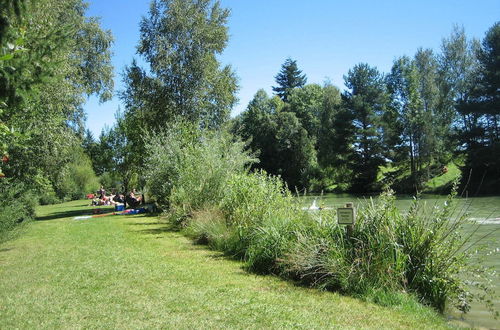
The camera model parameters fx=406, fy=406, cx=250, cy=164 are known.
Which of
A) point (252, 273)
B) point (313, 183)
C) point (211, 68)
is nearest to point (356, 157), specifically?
point (313, 183)

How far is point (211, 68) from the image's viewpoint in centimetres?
2636

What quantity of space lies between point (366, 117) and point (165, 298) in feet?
136

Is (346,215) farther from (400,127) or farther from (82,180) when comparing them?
(82,180)

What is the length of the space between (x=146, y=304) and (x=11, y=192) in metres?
7.58

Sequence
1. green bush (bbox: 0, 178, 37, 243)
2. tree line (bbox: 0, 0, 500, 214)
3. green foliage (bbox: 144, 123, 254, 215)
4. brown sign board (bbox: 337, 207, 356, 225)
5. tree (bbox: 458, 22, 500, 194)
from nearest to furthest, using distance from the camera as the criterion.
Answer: brown sign board (bbox: 337, 207, 356, 225) → green bush (bbox: 0, 178, 37, 243) → green foliage (bbox: 144, 123, 254, 215) → tree line (bbox: 0, 0, 500, 214) → tree (bbox: 458, 22, 500, 194)

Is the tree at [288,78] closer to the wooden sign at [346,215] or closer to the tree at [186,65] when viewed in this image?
the tree at [186,65]

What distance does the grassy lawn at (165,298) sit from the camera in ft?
16.0

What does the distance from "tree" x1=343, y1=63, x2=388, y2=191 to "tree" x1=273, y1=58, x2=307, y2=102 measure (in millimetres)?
28483

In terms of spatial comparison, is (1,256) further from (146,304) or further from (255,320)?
(255,320)

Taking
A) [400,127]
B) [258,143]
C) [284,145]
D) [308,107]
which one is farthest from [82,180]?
[400,127]

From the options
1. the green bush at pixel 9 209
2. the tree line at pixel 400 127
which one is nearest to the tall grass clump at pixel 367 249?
the green bush at pixel 9 209

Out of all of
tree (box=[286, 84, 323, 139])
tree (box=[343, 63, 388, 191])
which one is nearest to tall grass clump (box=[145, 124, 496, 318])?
tree (box=[343, 63, 388, 191])

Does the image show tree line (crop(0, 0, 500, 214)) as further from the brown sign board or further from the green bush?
the brown sign board

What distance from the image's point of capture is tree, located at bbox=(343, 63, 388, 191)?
143ft
